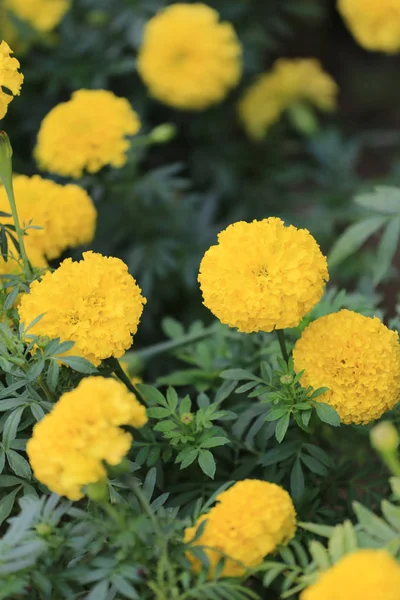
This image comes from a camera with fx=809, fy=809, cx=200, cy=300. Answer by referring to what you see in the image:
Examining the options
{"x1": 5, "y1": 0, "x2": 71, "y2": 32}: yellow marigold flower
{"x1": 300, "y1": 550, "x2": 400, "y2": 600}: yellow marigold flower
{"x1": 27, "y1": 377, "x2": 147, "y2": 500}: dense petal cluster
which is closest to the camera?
{"x1": 300, "y1": 550, "x2": 400, "y2": 600}: yellow marigold flower

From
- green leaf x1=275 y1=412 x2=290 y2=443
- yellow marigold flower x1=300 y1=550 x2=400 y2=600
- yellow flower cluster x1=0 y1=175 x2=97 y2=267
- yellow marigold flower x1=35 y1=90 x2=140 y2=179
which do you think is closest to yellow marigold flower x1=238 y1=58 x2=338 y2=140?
yellow marigold flower x1=35 y1=90 x2=140 y2=179

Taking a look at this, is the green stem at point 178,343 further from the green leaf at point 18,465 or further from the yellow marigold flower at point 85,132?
the green leaf at point 18,465

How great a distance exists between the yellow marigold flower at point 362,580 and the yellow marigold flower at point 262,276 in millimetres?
375

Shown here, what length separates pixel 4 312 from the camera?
4.04ft

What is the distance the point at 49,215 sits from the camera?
4.67ft

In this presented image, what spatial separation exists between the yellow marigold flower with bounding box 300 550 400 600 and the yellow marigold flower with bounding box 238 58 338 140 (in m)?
2.00

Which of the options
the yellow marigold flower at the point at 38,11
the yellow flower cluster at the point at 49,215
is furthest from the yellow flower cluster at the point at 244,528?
the yellow marigold flower at the point at 38,11

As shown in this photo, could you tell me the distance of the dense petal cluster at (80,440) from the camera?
0.88 m

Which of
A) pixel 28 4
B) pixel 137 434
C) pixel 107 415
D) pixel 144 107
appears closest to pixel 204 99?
pixel 144 107

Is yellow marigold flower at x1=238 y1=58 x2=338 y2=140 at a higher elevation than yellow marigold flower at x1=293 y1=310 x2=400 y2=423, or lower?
lower

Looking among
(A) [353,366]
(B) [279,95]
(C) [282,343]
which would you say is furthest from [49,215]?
(B) [279,95]

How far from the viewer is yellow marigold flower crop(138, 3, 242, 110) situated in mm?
2229

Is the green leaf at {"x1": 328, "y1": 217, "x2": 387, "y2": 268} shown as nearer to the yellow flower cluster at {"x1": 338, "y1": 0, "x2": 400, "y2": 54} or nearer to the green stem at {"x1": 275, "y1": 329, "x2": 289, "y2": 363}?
the green stem at {"x1": 275, "y1": 329, "x2": 289, "y2": 363}

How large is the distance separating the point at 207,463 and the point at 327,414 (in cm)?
19
